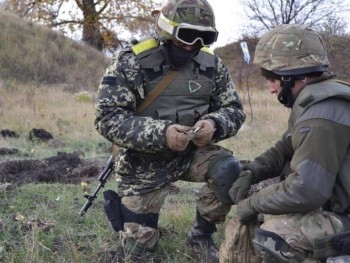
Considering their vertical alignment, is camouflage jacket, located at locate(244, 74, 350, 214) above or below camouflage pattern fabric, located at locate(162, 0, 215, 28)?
below

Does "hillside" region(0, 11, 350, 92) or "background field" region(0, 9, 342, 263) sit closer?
"background field" region(0, 9, 342, 263)

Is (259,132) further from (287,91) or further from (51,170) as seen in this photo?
(287,91)

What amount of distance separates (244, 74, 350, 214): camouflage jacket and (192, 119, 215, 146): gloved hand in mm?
771

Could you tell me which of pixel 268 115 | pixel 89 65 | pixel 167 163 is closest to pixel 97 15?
pixel 89 65

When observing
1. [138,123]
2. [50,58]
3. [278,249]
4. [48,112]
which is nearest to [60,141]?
[48,112]

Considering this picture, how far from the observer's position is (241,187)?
3143mm

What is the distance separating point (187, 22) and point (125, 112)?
2.16 ft

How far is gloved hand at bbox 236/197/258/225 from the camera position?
288cm

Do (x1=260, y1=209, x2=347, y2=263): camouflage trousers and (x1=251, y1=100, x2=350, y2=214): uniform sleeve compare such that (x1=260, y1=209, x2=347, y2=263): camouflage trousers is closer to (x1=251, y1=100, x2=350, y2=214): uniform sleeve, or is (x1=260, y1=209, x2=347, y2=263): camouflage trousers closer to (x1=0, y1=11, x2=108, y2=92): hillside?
(x1=251, y1=100, x2=350, y2=214): uniform sleeve

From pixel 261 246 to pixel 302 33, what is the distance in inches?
42.0

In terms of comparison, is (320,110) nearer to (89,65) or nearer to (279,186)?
(279,186)

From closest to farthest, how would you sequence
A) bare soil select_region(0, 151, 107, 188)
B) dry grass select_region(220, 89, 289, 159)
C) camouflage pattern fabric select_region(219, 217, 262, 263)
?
camouflage pattern fabric select_region(219, 217, 262, 263), bare soil select_region(0, 151, 107, 188), dry grass select_region(220, 89, 289, 159)

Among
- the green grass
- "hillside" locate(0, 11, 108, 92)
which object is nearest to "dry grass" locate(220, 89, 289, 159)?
the green grass

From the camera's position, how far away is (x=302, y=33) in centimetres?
282
